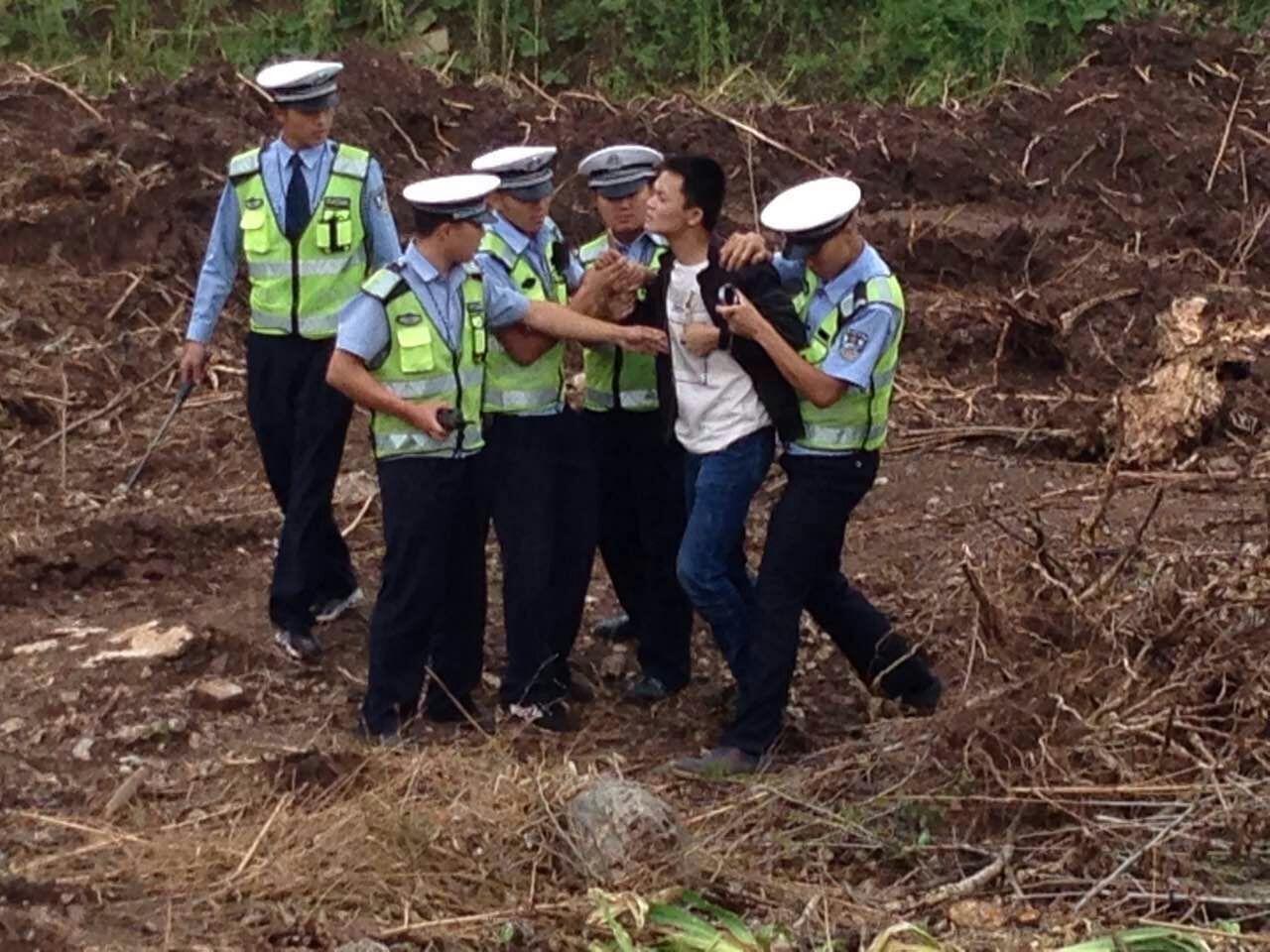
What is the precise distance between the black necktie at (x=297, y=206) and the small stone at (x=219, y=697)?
1.46 meters

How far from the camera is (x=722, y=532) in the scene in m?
7.02

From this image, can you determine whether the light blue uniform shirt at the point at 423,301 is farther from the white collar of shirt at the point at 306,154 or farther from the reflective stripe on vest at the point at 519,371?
the white collar of shirt at the point at 306,154

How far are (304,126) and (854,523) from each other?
2.73m

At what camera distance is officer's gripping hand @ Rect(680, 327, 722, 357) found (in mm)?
6848

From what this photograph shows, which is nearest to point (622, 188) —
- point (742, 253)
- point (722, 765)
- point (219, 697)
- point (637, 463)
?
point (742, 253)

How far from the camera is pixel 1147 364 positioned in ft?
34.2

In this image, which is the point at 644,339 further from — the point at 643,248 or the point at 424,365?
the point at 424,365

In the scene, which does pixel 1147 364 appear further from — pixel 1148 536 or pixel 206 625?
pixel 206 625

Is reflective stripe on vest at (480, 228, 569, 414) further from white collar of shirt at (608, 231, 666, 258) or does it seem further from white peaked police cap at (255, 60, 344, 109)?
white peaked police cap at (255, 60, 344, 109)

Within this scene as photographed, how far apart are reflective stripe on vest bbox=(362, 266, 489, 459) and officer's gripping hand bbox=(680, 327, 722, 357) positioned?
2.05 feet

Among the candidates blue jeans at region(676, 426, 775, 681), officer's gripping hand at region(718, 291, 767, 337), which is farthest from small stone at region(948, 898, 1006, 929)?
officer's gripping hand at region(718, 291, 767, 337)

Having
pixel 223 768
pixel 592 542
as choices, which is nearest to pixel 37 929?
pixel 223 768

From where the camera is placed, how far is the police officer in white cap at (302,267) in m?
7.78

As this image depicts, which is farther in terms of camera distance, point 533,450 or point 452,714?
point 452,714
